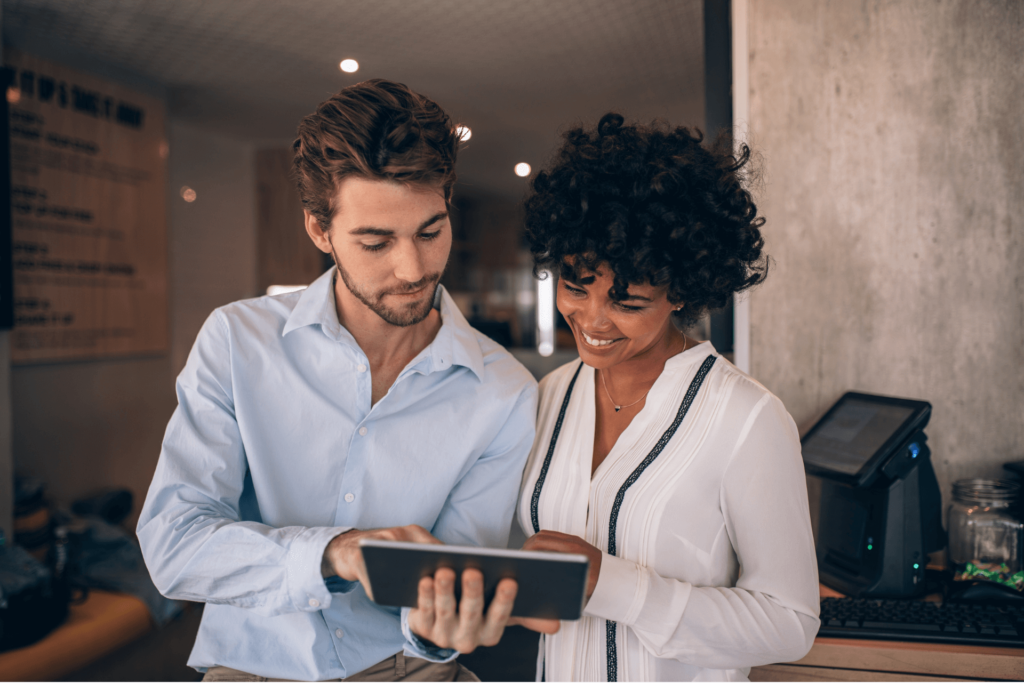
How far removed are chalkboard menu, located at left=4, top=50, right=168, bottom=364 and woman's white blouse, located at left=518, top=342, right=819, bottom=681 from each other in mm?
3361

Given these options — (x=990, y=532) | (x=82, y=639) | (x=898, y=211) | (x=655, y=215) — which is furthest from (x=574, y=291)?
(x=82, y=639)

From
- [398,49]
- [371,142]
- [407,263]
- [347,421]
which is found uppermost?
[398,49]

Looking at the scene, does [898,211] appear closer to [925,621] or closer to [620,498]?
[925,621]

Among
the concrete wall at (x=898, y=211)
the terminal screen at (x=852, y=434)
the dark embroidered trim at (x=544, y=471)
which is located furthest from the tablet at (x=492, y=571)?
the concrete wall at (x=898, y=211)

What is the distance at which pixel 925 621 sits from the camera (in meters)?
1.47

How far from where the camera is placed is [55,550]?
2.97 metres

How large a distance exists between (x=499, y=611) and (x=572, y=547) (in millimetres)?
182

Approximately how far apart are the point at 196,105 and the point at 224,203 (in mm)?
932

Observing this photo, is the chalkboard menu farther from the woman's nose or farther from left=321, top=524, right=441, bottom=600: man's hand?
the woman's nose

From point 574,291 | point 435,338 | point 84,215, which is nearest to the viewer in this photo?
point 574,291

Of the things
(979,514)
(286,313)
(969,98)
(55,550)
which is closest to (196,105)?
(55,550)

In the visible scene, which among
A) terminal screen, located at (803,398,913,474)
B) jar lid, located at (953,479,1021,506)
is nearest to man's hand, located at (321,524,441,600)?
terminal screen, located at (803,398,913,474)

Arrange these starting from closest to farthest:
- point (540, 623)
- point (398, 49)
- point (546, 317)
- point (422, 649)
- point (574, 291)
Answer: point (540, 623) < point (422, 649) < point (574, 291) < point (398, 49) < point (546, 317)

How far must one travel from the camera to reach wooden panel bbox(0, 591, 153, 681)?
2545 millimetres
